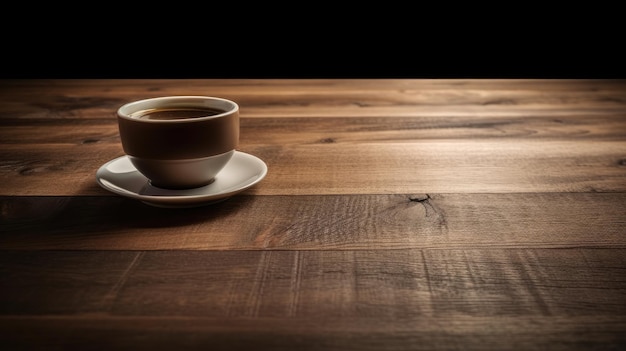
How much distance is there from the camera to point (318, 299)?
1.52 feet

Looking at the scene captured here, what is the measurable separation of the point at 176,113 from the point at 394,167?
0.87 feet

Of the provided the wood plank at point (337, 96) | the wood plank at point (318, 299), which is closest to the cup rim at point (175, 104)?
the wood plank at point (318, 299)

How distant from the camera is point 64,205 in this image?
66cm

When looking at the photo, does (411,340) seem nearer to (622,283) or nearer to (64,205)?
(622,283)

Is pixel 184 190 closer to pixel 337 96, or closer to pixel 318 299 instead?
pixel 318 299

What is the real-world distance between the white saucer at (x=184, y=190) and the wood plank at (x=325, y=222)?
0.04ft

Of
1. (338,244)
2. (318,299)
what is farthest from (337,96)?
(318,299)

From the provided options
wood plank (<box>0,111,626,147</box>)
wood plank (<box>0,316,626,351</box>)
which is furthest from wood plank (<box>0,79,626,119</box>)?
wood plank (<box>0,316,626,351</box>)

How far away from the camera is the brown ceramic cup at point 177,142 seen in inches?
24.8

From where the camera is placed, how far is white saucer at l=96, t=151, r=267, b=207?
62 centimetres
